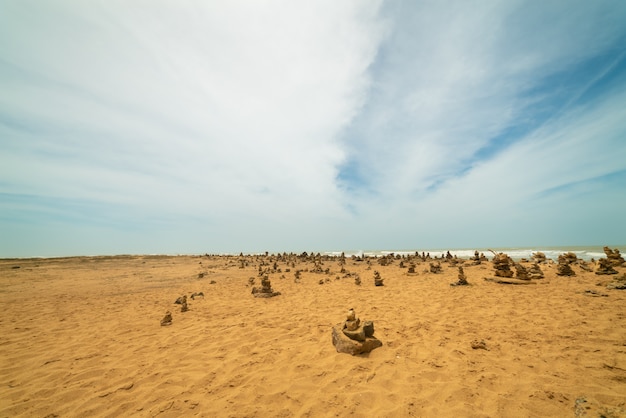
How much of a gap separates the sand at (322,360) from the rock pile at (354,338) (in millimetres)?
194

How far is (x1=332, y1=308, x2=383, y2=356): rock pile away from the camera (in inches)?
252

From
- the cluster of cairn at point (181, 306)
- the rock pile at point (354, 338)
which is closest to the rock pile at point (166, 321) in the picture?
the cluster of cairn at point (181, 306)

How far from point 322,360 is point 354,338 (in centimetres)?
97

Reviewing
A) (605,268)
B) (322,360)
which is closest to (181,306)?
(322,360)

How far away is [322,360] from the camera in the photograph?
6199 millimetres

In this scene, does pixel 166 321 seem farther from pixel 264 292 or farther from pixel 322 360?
pixel 322 360

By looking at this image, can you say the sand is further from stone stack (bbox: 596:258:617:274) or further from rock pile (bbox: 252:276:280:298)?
stone stack (bbox: 596:258:617:274)

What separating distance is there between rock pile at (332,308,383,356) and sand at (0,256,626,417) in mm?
194

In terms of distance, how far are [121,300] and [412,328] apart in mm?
14306

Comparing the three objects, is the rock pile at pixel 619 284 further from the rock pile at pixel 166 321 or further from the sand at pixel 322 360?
the rock pile at pixel 166 321

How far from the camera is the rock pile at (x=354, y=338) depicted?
21.0ft

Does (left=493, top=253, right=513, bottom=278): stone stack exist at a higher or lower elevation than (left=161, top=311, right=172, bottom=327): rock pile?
higher

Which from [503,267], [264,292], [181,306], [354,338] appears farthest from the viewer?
[503,267]

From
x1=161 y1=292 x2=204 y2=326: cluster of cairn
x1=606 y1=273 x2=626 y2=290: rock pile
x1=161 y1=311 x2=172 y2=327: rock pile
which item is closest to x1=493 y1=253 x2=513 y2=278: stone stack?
x1=606 y1=273 x2=626 y2=290: rock pile
